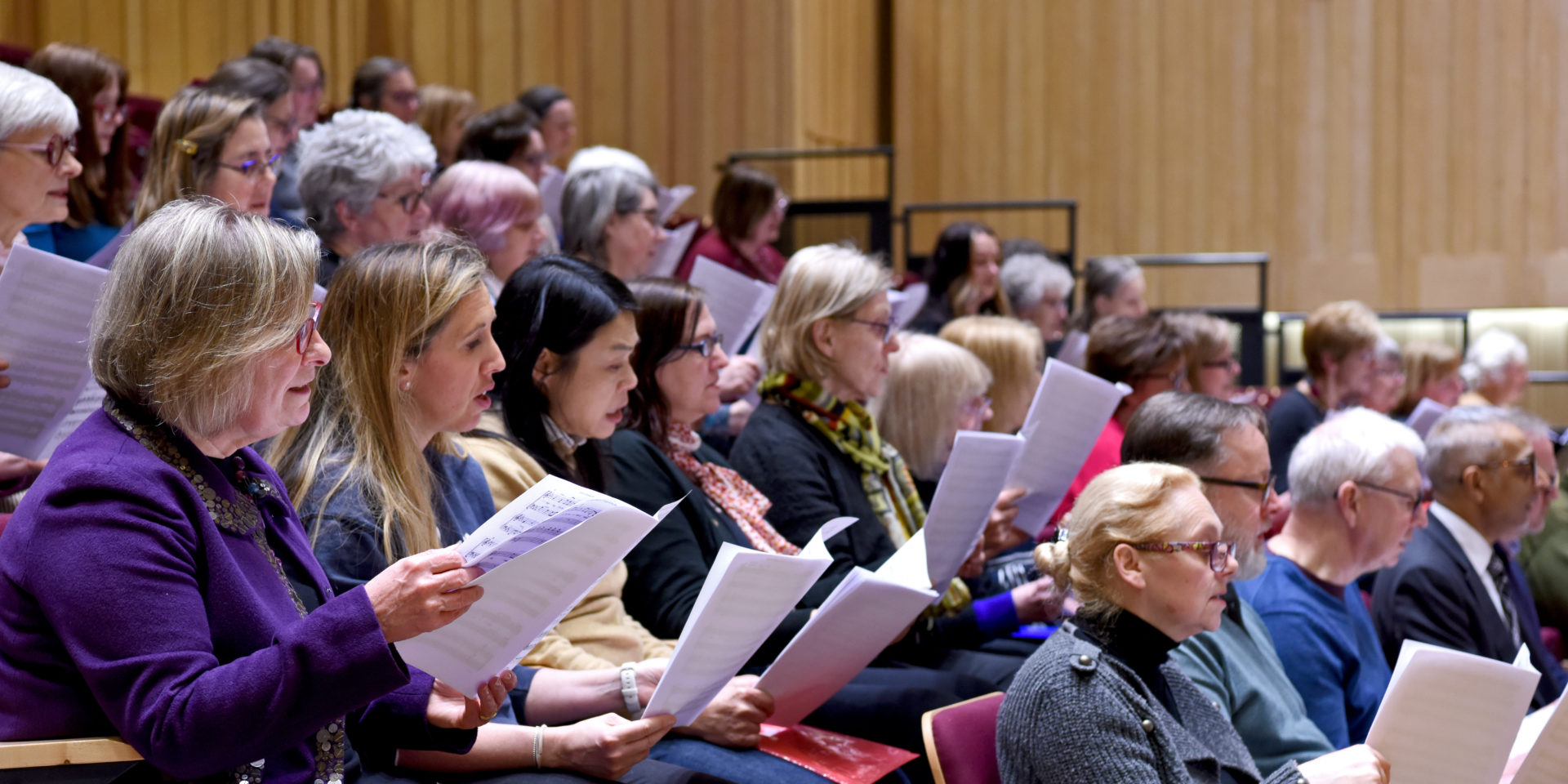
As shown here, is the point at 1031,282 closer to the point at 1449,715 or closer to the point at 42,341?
the point at 1449,715

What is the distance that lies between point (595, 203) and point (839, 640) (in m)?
2.15

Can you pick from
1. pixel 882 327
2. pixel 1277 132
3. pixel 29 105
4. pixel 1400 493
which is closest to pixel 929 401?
pixel 882 327

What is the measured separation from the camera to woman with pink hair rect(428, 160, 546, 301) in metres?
3.55

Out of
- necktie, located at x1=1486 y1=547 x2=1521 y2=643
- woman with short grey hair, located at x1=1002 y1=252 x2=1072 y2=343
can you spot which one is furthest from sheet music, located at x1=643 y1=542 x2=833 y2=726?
woman with short grey hair, located at x1=1002 y1=252 x2=1072 y2=343

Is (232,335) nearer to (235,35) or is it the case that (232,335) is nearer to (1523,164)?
(235,35)

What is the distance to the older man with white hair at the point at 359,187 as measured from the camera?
→ 3328 millimetres

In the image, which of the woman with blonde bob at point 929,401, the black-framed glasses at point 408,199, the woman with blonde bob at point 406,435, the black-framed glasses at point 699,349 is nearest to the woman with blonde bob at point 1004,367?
the woman with blonde bob at point 929,401

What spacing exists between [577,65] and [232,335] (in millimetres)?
6046

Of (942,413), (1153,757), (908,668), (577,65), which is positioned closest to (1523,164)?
(577,65)

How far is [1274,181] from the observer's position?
9016 mm

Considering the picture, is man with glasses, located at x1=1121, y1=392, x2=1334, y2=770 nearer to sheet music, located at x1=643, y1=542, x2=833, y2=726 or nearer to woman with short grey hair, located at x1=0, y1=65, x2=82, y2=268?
sheet music, located at x1=643, y1=542, x2=833, y2=726

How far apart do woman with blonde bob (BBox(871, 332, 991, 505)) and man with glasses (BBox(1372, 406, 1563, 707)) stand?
1.11m

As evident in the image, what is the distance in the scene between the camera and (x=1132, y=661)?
2.11 m

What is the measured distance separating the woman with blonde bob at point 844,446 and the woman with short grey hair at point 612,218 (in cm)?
81
